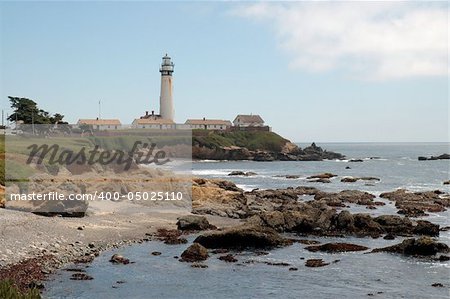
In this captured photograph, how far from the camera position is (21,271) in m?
19.5

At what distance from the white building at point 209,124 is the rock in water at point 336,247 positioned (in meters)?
116

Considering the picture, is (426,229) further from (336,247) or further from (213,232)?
(213,232)

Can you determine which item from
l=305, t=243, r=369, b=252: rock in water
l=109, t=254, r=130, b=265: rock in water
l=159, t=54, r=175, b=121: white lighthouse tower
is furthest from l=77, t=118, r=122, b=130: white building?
l=109, t=254, r=130, b=265: rock in water

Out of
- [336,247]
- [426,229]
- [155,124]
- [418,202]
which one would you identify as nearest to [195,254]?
[336,247]

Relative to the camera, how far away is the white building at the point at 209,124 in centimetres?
14316

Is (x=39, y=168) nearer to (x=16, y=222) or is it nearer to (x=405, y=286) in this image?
(x=16, y=222)

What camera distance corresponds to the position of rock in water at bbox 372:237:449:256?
83.4 ft

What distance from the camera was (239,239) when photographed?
87.5ft

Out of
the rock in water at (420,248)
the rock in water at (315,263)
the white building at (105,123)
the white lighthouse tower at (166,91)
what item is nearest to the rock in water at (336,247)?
the rock in water at (420,248)

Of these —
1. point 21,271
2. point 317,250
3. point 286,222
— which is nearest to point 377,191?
point 286,222

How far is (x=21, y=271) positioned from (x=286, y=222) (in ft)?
56.7

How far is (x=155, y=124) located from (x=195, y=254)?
102 meters

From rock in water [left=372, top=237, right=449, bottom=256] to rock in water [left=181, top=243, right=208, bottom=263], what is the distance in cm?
950

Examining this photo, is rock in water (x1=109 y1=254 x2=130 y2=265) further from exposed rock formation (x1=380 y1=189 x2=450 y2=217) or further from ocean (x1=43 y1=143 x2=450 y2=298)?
exposed rock formation (x1=380 y1=189 x2=450 y2=217)
